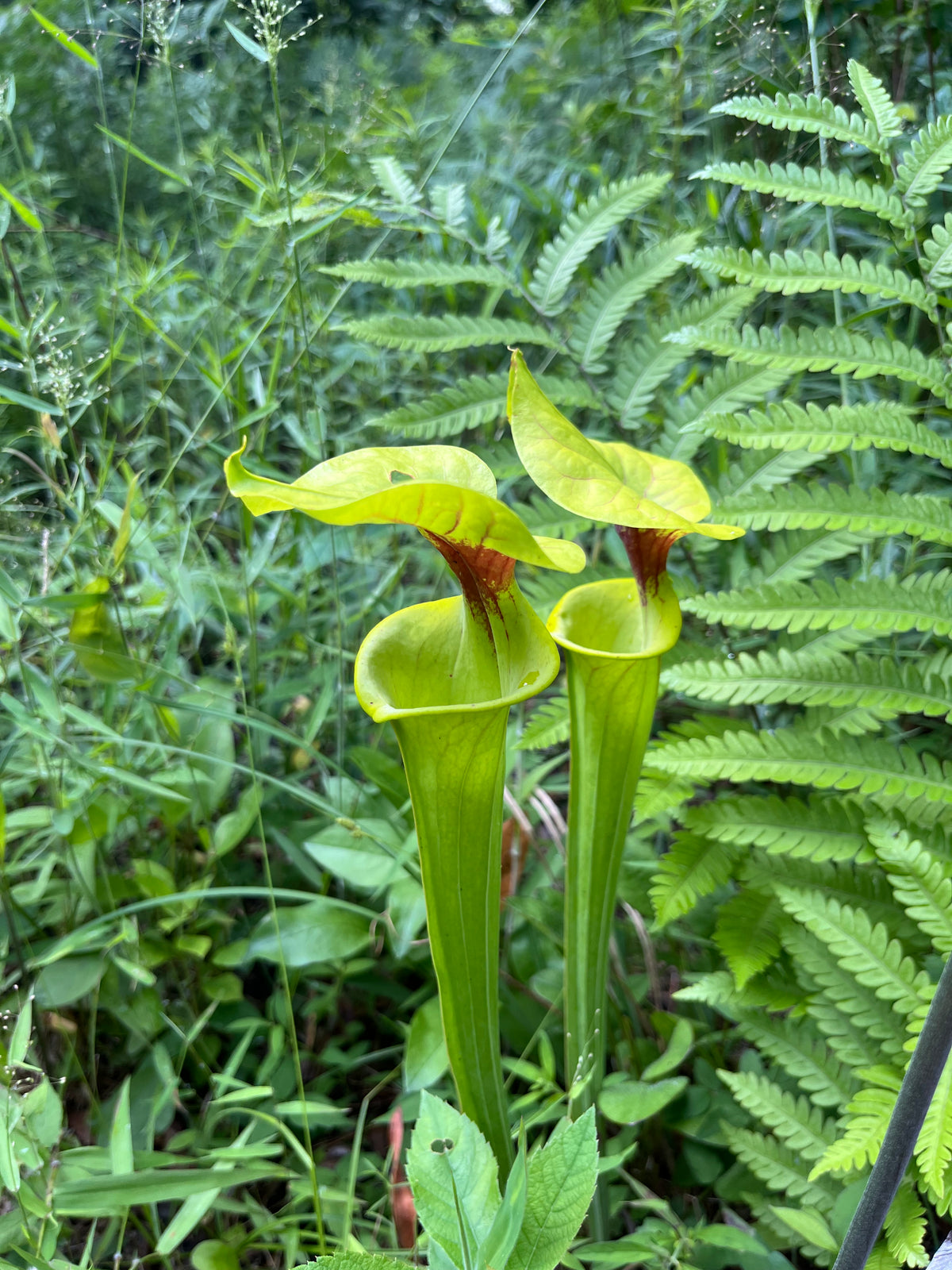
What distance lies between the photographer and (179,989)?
141 cm

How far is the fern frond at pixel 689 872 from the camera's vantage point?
1052mm

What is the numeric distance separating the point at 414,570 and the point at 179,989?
3.81ft

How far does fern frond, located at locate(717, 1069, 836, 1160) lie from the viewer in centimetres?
95

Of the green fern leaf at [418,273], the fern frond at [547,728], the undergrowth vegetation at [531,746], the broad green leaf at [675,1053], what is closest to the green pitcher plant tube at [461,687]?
the undergrowth vegetation at [531,746]

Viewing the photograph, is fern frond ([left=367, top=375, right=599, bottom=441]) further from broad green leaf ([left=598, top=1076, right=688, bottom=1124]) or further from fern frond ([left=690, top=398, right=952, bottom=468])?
broad green leaf ([left=598, top=1076, right=688, bottom=1124])

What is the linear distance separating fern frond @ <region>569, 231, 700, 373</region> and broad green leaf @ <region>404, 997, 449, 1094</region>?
3.21 feet

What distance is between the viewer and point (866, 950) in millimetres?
920

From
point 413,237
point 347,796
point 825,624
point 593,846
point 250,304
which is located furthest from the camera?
point 250,304

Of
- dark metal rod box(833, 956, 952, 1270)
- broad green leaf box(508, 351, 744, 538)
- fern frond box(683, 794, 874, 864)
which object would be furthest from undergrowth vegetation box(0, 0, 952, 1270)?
broad green leaf box(508, 351, 744, 538)

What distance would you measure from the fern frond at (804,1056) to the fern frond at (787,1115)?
21mm

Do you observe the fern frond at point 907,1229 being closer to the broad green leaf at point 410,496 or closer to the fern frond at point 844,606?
the fern frond at point 844,606

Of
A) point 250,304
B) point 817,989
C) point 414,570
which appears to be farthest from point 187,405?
point 817,989

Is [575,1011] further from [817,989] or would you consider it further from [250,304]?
[250,304]

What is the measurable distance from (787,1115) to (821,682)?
19.3 inches
